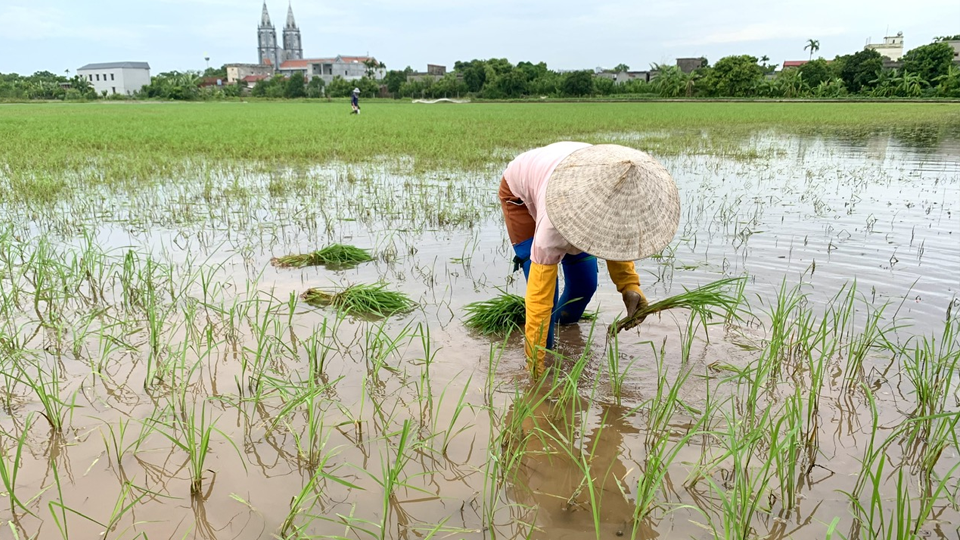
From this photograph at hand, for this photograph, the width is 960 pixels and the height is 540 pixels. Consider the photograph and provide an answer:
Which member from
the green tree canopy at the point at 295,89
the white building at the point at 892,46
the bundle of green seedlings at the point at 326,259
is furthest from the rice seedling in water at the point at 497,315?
the white building at the point at 892,46

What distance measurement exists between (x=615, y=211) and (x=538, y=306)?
46 cm

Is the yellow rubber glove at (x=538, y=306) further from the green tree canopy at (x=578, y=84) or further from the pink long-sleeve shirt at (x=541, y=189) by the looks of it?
the green tree canopy at (x=578, y=84)

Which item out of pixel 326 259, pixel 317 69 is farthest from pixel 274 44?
pixel 326 259

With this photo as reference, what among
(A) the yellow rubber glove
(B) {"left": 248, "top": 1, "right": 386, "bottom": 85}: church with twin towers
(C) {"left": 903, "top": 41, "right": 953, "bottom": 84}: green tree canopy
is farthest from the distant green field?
(B) {"left": 248, "top": 1, "right": 386, "bottom": 85}: church with twin towers

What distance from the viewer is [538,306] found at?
2.20 m

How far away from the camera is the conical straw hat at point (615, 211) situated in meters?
1.94

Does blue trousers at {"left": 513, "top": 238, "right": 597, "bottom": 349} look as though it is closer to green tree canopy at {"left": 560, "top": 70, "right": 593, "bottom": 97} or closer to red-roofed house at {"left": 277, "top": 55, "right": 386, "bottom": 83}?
green tree canopy at {"left": 560, "top": 70, "right": 593, "bottom": 97}

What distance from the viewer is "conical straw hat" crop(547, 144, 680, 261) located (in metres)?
1.94

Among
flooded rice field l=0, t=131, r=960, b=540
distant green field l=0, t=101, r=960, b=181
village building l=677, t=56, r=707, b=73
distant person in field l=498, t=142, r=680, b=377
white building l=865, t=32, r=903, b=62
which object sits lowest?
flooded rice field l=0, t=131, r=960, b=540

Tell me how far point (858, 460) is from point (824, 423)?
0.25 meters

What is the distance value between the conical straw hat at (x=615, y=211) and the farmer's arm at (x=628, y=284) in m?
0.49

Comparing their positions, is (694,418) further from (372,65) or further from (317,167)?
(372,65)

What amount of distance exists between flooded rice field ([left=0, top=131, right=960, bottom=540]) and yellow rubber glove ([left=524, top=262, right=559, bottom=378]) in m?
0.15

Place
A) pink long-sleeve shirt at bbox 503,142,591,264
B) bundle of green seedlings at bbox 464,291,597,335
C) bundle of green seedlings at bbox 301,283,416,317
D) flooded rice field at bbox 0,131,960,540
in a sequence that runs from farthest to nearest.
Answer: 1. bundle of green seedlings at bbox 301,283,416,317
2. bundle of green seedlings at bbox 464,291,597,335
3. pink long-sleeve shirt at bbox 503,142,591,264
4. flooded rice field at bbox 0,131,960,540
